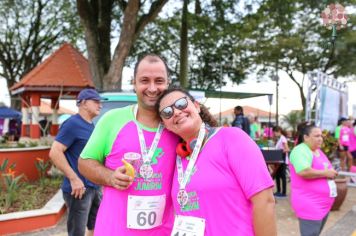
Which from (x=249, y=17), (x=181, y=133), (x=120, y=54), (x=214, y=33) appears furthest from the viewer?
(x=214, y=33)

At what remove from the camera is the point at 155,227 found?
2.32 m

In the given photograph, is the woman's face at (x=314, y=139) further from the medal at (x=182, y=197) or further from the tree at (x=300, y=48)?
the tree at (x=300, y=48)

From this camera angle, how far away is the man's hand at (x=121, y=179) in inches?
83.3

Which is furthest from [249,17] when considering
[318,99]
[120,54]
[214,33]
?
[120,54]

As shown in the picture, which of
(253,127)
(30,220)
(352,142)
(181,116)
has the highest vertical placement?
(181,116)

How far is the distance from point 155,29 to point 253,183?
2403 cm

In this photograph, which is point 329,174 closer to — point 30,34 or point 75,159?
point 75,159

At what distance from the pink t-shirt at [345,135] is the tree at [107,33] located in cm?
731

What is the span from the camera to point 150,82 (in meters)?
2.36

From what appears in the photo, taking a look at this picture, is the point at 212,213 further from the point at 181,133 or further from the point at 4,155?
the point at 4,155

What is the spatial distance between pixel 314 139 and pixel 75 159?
243 cm

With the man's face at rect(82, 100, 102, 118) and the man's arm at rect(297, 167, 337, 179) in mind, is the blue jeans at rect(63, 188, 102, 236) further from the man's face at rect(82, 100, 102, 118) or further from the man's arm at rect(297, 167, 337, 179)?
the man's arm at rect(297, 167, 337, 179)

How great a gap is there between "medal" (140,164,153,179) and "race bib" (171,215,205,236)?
0.99ft

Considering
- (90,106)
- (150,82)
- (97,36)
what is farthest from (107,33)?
(150,82)
